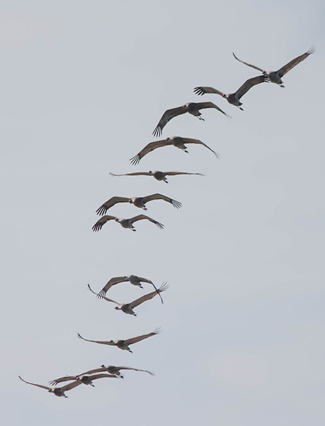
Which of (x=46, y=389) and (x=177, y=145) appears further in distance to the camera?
(x=46, y=389)

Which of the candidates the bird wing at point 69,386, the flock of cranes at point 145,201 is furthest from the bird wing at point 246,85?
the bird wing at point 69,386

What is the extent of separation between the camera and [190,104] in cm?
8825

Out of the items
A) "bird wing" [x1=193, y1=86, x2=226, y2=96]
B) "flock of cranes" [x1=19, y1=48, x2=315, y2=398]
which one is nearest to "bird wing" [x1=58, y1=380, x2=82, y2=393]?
"flock of cranes" [x1=19, y1=48, x2=315, y2=398]

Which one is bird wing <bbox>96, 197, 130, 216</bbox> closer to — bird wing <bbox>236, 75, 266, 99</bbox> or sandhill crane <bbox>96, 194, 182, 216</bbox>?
sandhill crane <bbox>96, 194, 182, 216</bbox>

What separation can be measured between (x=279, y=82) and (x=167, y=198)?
901 centimetres

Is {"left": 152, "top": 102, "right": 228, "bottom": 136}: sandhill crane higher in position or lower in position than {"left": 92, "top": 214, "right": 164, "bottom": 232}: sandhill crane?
higher

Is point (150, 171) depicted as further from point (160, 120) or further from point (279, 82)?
point (279, 82)

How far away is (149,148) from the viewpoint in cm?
9144

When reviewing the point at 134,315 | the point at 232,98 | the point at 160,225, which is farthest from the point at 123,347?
the point at 232,98

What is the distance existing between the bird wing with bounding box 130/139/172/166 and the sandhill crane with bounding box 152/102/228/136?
3.01 ft

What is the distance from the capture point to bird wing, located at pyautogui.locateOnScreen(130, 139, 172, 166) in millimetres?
89581

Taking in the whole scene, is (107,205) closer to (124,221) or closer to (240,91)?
(124,221)

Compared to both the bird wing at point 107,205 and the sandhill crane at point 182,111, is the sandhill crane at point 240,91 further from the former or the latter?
the bird wing at point 107,205

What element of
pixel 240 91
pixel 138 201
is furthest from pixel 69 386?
pixel 240 91
